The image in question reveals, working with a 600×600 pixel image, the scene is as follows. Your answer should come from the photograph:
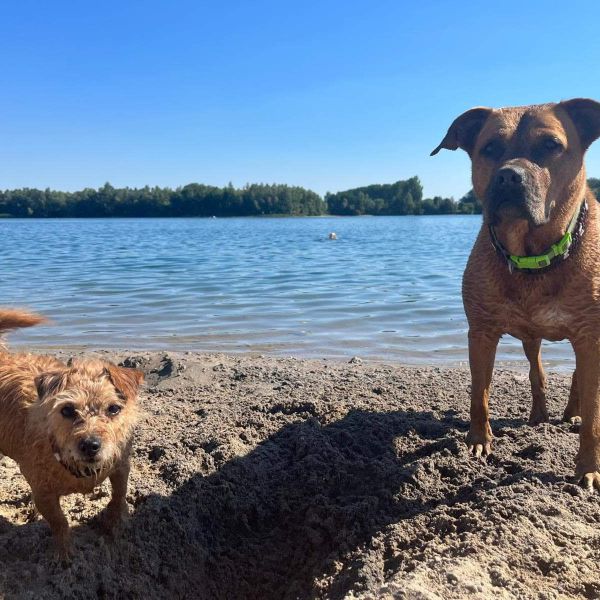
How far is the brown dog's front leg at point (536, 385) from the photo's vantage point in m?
4.79

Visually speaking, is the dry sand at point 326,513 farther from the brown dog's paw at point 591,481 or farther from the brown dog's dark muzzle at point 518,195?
the brown dog's dark muzzle at point 518,195

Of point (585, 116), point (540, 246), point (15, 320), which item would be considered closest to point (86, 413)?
point (15, 320)

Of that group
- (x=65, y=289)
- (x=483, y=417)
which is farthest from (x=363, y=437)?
(x=65, y=289)

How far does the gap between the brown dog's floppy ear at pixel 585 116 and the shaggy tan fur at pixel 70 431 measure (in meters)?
3.22

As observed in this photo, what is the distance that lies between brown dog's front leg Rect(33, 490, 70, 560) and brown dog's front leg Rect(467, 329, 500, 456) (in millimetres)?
2600

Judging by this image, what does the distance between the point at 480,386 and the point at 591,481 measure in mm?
908

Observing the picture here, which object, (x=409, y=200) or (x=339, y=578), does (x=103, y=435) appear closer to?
(x=339, y=578)

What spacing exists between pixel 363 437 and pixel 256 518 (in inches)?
40.8

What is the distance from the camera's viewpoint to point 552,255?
3750mm

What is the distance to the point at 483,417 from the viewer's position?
4.16 meters

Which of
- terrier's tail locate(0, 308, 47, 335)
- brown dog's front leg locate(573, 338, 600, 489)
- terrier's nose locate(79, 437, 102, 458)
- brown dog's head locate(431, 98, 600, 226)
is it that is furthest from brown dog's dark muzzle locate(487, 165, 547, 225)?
terrier's tail locate(0, 308, 47, 335)

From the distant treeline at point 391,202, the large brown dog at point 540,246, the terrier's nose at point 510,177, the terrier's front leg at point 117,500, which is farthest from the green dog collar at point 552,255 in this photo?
the distant treeline at point 391,202

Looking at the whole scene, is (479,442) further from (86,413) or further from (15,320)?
(15,320)

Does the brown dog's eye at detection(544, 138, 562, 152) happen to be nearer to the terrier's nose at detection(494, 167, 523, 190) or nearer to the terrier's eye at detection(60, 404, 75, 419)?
the terrier's nose at detection(494, 167, 523, 190)
